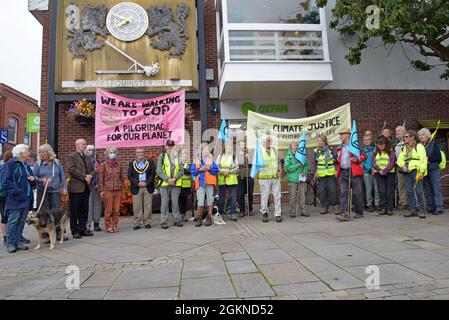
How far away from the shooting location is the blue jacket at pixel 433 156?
25.0 ft

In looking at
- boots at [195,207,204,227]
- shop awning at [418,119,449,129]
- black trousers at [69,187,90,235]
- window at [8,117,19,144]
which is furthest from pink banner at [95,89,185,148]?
window at [8,117,19,144]

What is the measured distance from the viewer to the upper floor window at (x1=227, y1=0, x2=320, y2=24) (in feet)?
34.1

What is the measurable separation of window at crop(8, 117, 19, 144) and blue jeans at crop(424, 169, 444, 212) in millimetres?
27893

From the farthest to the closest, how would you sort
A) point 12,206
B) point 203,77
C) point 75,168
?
point 203,77
point 75,168
point 12,206

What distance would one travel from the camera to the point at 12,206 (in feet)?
19.1

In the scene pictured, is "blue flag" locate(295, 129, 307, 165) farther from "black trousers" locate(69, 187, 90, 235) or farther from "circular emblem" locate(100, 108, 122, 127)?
"black trousers" locate(69, 187, 90, 235)

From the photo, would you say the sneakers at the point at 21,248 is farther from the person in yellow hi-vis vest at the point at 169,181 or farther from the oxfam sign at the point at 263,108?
the oxfam sign at the point at 263,108

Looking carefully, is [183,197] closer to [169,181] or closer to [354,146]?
[169,181]

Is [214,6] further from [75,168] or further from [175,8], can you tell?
[75,168]

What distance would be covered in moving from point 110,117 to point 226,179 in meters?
3.22

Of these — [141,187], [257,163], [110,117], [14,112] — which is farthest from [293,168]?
[14,112]

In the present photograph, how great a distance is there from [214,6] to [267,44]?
9.91ft

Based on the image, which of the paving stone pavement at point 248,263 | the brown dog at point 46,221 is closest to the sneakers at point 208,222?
the paving stone pavement at point 248,263

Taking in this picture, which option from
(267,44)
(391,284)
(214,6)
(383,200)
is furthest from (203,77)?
(391,284)
